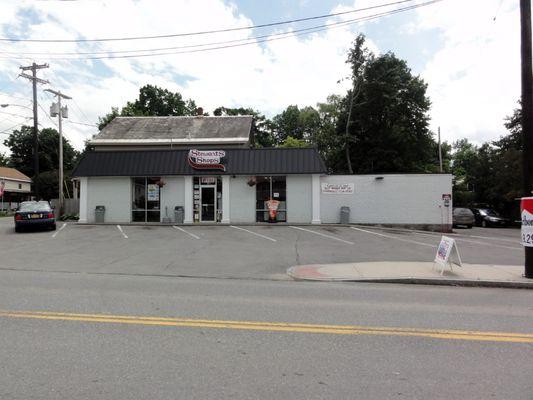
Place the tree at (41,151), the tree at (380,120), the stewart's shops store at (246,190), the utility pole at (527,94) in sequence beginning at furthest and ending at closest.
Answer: the tree at (41,151) < the tree at (380,120) < the stewart's shops store at (246,190) < the utility pole at (527,94)

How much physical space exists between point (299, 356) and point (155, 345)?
1.65 meters

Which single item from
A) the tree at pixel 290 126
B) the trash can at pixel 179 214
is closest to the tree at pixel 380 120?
the trash can at pixel 179 214

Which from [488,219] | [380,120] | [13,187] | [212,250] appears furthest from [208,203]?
[13,187]


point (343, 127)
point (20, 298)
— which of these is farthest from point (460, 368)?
point (343, 127)

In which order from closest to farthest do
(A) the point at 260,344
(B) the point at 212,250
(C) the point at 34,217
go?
(A) the point at 260,344
(B) the point at 212,250
(C) the point at 34,217

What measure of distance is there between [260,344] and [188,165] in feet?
70.0

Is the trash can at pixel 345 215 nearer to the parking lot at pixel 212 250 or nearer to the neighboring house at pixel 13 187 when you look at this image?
the parking lot at pixel 212 250

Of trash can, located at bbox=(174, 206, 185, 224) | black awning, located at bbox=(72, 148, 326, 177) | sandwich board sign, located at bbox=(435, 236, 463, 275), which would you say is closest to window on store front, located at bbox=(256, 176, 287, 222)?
black awning, located at bbox=(72, 148, 326, 177)

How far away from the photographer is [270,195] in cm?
2555

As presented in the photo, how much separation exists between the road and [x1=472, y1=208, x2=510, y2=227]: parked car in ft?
94.1

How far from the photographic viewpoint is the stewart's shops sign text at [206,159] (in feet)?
83.3

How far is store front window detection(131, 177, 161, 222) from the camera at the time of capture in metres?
26.5

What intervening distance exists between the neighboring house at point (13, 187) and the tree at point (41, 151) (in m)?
9.45

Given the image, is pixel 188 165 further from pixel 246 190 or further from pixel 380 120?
pixel 380 120
